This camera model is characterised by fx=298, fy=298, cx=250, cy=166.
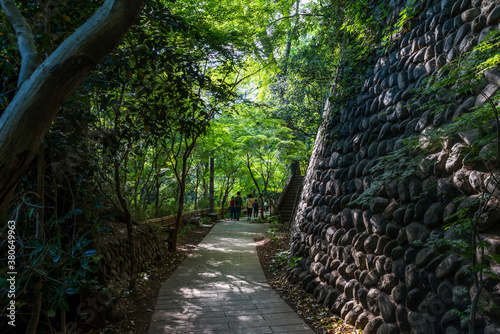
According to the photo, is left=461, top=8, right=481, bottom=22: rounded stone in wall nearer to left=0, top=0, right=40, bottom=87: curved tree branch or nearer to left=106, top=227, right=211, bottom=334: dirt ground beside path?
left=0, top=0, right=40, bottom=87: curved tree branch

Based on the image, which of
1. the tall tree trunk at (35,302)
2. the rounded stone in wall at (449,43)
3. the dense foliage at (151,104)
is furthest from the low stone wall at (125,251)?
the rounded stone in wall at (449,43)

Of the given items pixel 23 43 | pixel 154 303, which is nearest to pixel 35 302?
pixel 23 43

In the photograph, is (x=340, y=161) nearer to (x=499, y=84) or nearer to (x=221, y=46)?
(x=499, y=84)

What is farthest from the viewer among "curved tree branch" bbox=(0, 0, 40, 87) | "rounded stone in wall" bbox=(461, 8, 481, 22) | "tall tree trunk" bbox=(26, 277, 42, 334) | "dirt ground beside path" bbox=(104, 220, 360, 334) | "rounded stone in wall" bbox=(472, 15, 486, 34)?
"dirt ground beside path" bbox=(104, 220, 360, 334)

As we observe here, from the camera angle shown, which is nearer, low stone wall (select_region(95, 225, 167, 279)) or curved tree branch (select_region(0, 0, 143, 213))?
curved tree branch (select_region(0, 0, 143, 213))

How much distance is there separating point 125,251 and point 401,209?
14.7 ft

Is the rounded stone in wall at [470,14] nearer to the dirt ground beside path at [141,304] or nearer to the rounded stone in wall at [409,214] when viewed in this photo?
the rounded stone in wall at [409,214]

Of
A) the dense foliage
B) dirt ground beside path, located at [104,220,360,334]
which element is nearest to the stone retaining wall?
dirt ground beside path, located at [104,220,360,334]

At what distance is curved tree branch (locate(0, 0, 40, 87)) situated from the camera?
1582 millimetres

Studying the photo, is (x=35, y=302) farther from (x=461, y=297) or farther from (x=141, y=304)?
(x=461, y=297)

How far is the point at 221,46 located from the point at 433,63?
4.63 metres

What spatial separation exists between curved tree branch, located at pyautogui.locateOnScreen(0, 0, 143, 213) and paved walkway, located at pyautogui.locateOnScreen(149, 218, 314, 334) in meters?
2.93

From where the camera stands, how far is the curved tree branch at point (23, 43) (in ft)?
5.19

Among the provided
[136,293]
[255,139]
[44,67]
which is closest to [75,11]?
[44,67]
